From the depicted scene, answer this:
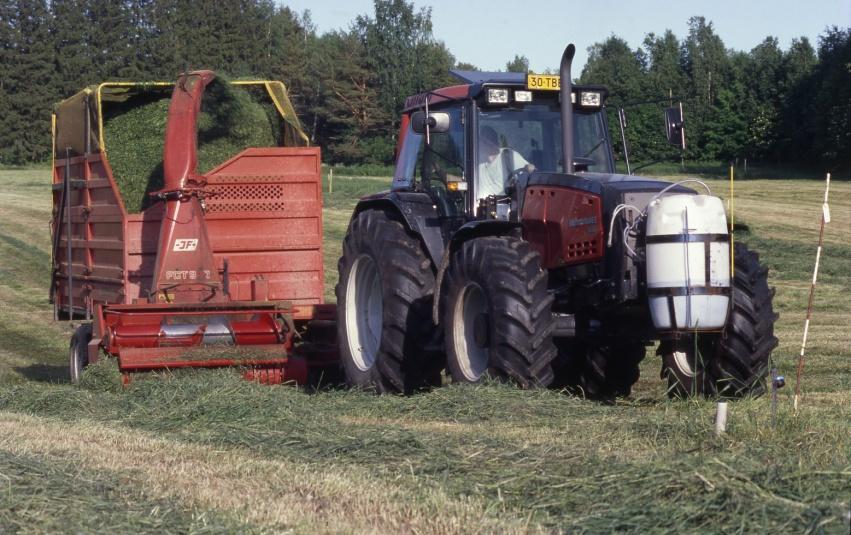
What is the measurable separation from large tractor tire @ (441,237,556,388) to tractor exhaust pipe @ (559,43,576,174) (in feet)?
2.54

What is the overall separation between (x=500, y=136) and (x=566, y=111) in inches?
26.5

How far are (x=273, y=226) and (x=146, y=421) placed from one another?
3798 mm

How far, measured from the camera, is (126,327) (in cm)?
940

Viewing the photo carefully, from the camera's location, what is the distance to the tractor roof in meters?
8.45

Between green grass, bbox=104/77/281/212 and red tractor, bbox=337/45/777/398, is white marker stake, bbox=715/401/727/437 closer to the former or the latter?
red tractor, bbox=337/45/777/398

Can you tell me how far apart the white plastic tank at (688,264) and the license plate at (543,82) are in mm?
1927

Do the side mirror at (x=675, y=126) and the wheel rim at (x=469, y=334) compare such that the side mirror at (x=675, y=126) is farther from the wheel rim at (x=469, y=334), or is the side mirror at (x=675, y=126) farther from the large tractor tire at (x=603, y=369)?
the large tractor tire at (x=603, y=369)

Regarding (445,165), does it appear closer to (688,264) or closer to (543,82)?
(543,82)

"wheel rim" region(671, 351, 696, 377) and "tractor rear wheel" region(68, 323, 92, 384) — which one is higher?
"wheel rim" region(671, 351, 696, 377)

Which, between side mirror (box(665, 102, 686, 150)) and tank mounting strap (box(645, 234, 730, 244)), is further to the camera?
side mirror (box(665, 102, 686, 150))


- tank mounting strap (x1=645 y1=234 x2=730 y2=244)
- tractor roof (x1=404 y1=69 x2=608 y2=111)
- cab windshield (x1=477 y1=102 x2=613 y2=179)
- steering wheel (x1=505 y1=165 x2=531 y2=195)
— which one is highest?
tractor roof (x1=404 y1=69 x2=608 y2=111)

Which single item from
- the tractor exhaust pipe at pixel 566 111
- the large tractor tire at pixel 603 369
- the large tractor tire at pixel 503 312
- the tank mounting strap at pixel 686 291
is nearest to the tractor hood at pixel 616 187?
the tractor exhaust pipe at pixel 566 111

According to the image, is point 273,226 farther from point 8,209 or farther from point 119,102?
point 8,209

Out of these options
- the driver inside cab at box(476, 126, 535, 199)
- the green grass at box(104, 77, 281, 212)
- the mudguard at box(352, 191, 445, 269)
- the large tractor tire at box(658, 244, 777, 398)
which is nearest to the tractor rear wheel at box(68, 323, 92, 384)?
the green grass at box(104, 77, 281, 212)
